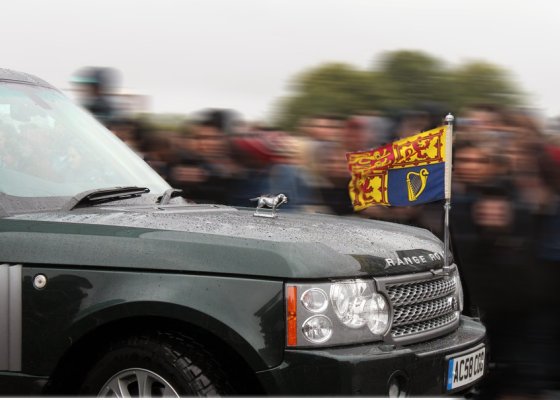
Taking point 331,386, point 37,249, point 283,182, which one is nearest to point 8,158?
point 37,249

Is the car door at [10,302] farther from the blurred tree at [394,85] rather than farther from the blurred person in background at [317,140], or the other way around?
the blurred tree at [394,85]

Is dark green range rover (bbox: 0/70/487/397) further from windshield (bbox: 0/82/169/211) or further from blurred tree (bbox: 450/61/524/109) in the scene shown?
blurred tree (bbox: 450/61/524/109)

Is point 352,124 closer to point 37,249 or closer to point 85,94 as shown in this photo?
point 85,94

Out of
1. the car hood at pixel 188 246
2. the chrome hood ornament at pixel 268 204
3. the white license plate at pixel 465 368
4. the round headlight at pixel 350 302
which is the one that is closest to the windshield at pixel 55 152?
the car hood at pixel 188 246

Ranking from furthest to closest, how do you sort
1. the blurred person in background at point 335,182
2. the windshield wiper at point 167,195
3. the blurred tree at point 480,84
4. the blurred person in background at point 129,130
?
the blurred tree at point 480,84 → the blurred person in background at point 129,130 → the blurred person in background at point 335,182 → the windshield wiper at point 167,195

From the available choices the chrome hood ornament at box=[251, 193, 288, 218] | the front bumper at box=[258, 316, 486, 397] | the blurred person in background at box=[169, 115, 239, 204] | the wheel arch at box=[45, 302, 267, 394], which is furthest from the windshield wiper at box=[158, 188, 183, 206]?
the blurred person in background at box=[169, 115, 239, 204]

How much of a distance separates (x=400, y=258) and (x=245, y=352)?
2.93 feet

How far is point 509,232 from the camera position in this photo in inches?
241

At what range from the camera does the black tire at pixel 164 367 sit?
3.70 m

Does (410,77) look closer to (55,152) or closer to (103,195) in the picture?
(55,152)

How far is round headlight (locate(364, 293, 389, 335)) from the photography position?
153 inches

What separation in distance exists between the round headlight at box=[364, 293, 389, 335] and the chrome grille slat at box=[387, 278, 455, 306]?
62mm

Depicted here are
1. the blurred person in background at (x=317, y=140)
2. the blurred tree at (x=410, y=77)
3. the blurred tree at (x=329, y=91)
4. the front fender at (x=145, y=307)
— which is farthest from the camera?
the blurred tree at (x=410, y=77)

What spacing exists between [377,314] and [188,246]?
803mm
